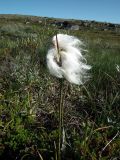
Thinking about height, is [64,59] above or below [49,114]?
above

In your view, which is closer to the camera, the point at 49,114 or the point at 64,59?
the point at 64,59

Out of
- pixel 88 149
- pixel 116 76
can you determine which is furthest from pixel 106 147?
pixel 116 76

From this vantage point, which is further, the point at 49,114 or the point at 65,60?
the point at 49,114

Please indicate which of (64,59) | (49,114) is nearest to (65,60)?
(64,59)

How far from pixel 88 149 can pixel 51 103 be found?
1644mm

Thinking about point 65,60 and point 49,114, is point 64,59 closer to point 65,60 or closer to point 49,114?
point 65,60

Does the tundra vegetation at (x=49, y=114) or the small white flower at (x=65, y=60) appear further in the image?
the tundra vegetation at (x=49, y=114)

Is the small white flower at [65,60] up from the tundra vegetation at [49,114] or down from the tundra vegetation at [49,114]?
up

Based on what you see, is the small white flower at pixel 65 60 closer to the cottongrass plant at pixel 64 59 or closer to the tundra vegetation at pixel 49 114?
the cottongrass plant at pixel 64 59

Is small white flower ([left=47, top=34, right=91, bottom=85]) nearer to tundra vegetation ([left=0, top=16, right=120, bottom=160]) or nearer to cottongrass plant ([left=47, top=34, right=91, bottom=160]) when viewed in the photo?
cottongrass plant ([left=47, top=34, right=91, bottom=160])

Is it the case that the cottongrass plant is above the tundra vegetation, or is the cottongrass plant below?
above

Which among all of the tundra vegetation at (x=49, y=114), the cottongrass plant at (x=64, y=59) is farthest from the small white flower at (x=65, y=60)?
the tundra vegetation at (x=49, y=114)

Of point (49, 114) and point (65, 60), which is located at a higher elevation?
point (65, 60)

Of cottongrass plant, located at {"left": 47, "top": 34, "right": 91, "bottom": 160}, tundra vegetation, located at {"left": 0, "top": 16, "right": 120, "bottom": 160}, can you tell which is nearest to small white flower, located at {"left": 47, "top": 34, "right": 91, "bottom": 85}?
cottongrass plant, located at {"left": 47, "top": 34, "right": 91, "bottom": 160}
